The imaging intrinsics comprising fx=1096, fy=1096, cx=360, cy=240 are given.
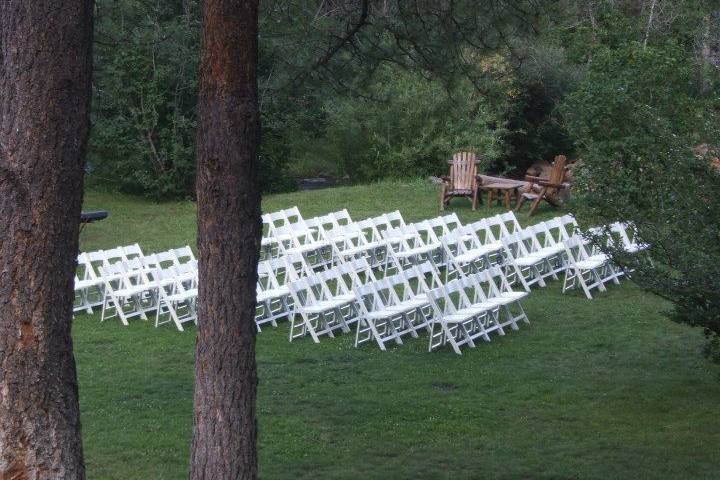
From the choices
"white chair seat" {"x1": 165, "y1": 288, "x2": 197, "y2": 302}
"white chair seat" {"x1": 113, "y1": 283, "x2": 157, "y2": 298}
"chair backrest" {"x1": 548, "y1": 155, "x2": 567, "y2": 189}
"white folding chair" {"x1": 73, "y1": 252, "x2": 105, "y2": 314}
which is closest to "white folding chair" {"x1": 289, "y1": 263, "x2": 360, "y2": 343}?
"white chair seat" {"x1": 165, "y1": 288, "x2": 197, "y2": 302}

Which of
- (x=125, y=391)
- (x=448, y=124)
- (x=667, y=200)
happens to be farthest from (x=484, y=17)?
(x=448, y=124)

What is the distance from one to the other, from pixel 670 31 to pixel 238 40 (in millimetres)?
19657

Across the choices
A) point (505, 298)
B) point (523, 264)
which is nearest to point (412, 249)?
point (523, 264)

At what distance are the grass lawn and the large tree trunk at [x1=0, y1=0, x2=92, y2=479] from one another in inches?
118

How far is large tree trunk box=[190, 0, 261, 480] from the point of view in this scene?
21.4 feet

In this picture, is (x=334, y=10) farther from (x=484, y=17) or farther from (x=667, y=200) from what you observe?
(x=667, y=200)

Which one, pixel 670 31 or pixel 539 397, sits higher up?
pixel 670 31

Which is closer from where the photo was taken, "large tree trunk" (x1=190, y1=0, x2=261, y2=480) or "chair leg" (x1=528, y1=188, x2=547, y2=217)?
"large tree trunk" (x1=190, y1=0, x2=261, y2=480)

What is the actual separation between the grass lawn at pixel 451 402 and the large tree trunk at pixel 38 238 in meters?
2.99

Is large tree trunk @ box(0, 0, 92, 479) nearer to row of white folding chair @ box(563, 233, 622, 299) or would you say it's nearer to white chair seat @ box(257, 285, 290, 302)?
white chair seat @ box(257, 285, 290, 302)

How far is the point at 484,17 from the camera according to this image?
10.8 meters

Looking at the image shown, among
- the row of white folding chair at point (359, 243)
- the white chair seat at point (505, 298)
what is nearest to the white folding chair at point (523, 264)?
the white chair seat at point (505, 298)

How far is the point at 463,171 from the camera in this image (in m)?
21.5

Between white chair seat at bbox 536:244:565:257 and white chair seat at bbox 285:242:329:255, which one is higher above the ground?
white chair seat at bbox 536:244:565:257
